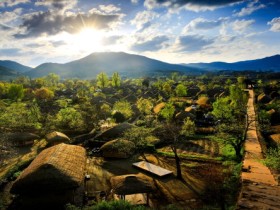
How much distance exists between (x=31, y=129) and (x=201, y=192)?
36650 mm

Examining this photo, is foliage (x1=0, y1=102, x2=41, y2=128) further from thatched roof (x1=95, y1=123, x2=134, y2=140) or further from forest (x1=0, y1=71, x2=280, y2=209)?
thatched roof (x1=95, y1=123, x2=134, y2=140)

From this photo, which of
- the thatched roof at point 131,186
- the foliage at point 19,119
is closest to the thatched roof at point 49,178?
the thatched roof at point 131,186

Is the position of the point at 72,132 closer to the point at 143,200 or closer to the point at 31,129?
the point at 31,129

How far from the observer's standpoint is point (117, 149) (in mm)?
35188

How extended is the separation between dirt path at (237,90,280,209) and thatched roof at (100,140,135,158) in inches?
544

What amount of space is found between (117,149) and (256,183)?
1868cm

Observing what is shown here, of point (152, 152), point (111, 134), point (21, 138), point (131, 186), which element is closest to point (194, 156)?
point (152, 152)

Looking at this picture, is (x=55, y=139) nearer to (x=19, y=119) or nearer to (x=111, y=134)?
(x=111, y=134)

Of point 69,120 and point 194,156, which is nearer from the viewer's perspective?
point 194,156

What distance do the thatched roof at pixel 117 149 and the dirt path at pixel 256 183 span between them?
13.8 m

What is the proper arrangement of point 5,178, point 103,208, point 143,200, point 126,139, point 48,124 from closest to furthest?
point 103,208 < point 143,200 < point 5,178 < point 126,139 < point 48,124

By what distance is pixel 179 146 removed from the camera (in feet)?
132

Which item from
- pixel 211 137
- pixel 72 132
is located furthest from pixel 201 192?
pixel 72 132

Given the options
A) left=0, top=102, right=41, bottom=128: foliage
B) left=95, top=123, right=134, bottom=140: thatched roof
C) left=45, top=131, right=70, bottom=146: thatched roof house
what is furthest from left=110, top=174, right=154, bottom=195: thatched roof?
left=0, top=102, right=41, bottom=128: foliage
